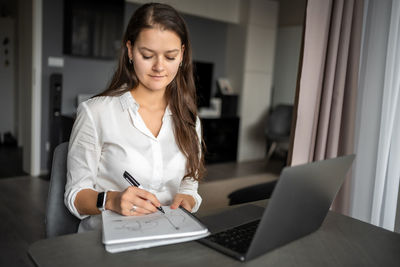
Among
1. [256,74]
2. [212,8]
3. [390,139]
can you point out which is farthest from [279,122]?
[390,139]

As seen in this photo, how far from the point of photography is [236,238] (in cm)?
89

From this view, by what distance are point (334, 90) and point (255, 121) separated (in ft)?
13.3

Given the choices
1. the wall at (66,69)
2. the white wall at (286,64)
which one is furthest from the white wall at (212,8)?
the white wall at (286,64)

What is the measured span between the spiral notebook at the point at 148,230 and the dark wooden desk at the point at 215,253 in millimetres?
17

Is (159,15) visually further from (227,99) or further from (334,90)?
(227,99)

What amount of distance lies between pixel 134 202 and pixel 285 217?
1.23 feet

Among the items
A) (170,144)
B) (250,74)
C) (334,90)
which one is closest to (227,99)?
(250,74)

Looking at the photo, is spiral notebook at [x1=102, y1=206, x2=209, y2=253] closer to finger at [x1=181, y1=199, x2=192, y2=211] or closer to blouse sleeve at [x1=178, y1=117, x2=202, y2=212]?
finger at [x1=181, y1=199, x2=192, y2=211]

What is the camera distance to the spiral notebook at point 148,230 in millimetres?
807

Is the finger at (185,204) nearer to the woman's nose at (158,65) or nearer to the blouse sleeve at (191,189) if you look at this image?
the blouse sleeve at (191,189)

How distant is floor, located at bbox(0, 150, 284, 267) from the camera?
98.0 inches

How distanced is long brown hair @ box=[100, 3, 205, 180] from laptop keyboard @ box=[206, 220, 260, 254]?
0.43m

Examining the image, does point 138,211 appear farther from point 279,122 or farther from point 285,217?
point 279,122

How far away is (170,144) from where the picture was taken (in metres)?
1.32
